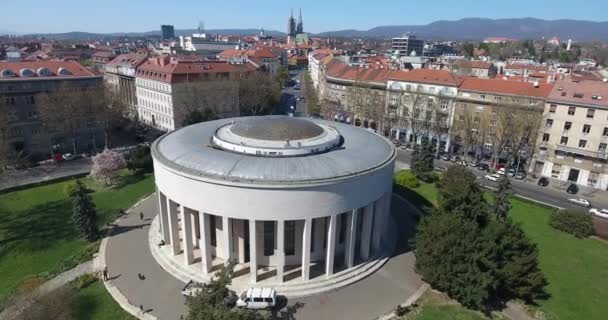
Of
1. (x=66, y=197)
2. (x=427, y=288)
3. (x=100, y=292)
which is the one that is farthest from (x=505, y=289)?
(x=66, y=197)

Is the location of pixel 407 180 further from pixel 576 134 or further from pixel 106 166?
pixel 106 166

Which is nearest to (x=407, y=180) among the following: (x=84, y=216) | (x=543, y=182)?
(x=543, y=182)

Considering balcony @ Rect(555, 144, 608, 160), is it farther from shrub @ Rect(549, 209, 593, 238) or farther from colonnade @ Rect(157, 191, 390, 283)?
colonnade @ Rect(157, 191, 390, 283)

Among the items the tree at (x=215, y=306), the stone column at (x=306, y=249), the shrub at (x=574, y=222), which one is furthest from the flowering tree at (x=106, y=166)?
the shrub at (x=574, y=222)

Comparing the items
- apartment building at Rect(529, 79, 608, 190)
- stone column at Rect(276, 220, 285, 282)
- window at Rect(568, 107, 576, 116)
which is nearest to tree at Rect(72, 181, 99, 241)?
stone column at Rect(276, 220, 285, 282)

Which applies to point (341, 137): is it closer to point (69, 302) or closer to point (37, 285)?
point (69, 302)
